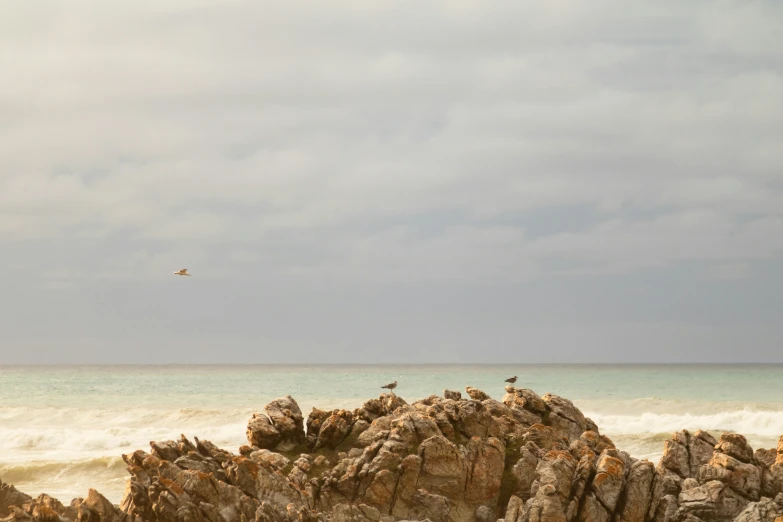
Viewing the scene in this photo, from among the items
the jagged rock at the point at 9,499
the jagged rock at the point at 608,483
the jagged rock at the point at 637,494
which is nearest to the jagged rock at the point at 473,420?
the jagged rock at the point at 608,483

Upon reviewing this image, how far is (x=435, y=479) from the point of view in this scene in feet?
74.8

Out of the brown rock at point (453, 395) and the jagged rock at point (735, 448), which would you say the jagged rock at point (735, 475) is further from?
the brown rock at point (453, 395)

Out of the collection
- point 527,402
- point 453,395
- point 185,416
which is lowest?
point 185,416

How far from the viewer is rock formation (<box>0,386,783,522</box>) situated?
19.4m

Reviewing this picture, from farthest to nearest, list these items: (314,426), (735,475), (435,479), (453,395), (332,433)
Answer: (453,395) < (314,426) < (332,433) < (435,479) < (735,475)

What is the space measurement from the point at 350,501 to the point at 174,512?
487 centimetres

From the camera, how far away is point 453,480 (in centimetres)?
2284

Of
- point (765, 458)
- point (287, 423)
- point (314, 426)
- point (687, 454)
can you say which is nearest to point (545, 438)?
point (687, 454)

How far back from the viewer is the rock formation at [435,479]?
19.4 meters

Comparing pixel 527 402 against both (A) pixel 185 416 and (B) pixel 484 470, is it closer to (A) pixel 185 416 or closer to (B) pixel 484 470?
(B) pixel 484 470

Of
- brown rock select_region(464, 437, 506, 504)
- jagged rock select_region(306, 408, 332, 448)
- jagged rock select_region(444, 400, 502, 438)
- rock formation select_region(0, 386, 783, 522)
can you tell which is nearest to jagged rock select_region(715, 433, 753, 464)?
rock formation select_region(0, 386, 783, 522)

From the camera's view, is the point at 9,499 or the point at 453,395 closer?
the point at 9,499

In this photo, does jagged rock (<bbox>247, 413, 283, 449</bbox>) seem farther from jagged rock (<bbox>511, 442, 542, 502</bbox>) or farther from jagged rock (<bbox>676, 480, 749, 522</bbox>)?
jagged rock (<bbox>676, 480, 749, 522</bbox>)

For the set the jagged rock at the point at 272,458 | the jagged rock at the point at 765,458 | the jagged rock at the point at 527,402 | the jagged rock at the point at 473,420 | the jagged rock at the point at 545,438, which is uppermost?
the jagged rock at the point at 527,402
